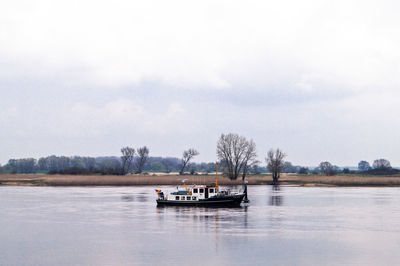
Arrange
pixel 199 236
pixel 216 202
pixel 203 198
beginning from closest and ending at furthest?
pixel 199 236 < pixel 216 202 < pixel 203 198

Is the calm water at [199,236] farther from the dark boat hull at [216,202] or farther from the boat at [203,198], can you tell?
the boat at [203,198]

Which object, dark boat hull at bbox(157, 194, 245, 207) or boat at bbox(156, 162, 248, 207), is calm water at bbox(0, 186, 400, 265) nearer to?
dark boat hull at bbox(157, 194, 245, 207)

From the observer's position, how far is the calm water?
26.7m

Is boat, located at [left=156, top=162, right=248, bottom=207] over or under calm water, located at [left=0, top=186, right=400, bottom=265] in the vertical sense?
over

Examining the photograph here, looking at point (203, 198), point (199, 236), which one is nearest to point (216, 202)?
point (203, 198)

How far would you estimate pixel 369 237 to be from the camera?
112 feet

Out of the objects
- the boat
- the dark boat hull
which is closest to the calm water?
the dark boat hull

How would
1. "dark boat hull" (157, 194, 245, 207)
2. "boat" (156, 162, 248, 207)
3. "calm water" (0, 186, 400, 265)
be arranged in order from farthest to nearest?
"boat" (156, 162, 248, 207), "dark boat hull" (157, 194, 245, 207), "calm water" (0, 186, 400, 265)

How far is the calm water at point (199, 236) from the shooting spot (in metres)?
26.7

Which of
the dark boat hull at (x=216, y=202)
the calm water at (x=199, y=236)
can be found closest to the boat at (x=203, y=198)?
the dark boat hull at (x=216, y=202)

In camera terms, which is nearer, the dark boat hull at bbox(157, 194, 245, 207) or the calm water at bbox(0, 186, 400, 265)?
the calm water at bbox(0, 186, 400, 265)

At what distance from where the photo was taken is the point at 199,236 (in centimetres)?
3456

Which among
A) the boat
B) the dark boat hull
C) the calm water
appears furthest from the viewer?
the boat

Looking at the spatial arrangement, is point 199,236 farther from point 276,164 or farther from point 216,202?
point 276,164
